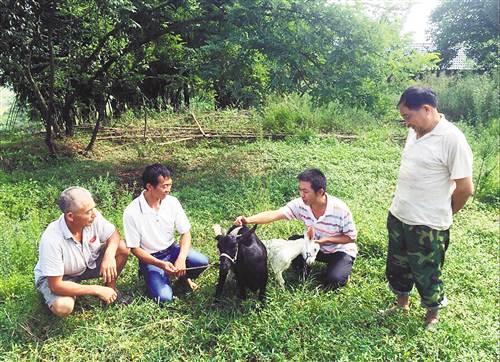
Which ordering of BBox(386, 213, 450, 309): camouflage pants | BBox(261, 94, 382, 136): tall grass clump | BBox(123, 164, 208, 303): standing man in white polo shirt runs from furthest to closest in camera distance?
1. BBox(261, 94, 382, 136): tall grass clump
2. BBox(123, 164, 208, 303): standing man in white polo shirt
3. BBox(386, 213, 450, 309): camouflage pants

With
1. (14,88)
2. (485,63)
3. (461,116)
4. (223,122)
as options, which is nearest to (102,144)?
(14,88)

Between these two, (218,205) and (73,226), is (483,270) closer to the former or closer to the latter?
(218,205)

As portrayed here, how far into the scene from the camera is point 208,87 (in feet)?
25.2

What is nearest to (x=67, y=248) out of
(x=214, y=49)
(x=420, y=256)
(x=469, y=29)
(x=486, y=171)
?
(x=420, y=256)

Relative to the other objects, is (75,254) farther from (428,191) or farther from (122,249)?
(428,191)

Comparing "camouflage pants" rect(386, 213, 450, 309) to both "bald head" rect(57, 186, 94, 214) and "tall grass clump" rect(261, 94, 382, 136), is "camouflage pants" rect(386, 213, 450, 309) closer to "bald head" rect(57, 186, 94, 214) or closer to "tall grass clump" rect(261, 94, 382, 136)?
"bald head" rect(57, 186, 94, 214)

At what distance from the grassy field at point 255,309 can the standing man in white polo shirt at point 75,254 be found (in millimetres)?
224

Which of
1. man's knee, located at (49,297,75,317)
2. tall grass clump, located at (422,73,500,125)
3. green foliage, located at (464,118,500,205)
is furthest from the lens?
tall grass clump, located at (422,73,500,125)

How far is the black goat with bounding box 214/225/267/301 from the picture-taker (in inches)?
117

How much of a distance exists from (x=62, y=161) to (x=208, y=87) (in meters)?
2.93

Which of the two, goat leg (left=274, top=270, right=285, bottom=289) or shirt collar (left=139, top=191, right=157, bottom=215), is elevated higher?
shirt collar (left=139, top=191, right=157, bottom=215)

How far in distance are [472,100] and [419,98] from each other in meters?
10.5

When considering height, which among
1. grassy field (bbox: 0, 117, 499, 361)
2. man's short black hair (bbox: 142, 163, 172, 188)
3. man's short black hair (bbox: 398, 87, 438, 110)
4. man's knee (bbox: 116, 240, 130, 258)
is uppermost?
man's short black hair (bbox: 398, 87, 438, 110)

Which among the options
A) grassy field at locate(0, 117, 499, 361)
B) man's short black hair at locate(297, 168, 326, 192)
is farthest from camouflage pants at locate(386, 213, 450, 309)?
man's short black hair at locate(297, 168, 326, 192)
